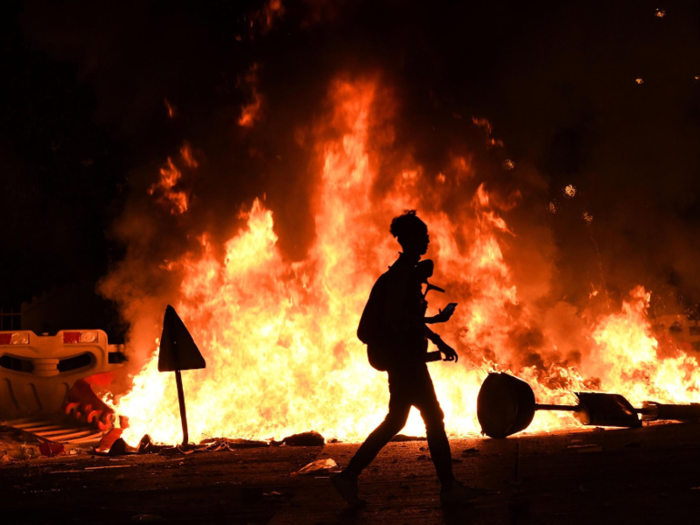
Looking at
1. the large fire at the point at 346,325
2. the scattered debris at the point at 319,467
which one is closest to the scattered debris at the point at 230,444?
the large fire at the point at 346,325

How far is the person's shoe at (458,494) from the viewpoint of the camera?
15.9 ft

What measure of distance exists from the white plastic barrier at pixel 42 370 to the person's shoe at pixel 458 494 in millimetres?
8936

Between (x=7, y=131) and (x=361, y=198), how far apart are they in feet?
28.3

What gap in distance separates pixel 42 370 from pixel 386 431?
29.7 ft

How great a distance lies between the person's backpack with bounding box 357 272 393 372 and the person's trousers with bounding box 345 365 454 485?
0.41ft

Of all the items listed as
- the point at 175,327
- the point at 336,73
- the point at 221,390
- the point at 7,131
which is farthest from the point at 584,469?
the point at 7,131

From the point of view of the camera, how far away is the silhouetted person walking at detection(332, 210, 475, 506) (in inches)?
192

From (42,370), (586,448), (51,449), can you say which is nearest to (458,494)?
(586,448)

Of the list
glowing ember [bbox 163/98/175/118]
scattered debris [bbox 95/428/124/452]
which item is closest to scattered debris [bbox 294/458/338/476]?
scattered debris [bbox 95/428/124/452]

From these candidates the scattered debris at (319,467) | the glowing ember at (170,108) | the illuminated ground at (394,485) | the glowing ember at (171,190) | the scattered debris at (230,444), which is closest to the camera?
the illuminated ground at (394,485)

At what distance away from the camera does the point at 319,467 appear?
22.8 feet

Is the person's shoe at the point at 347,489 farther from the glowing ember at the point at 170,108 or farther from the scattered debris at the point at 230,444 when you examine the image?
the glowing ember at the point at 170,108

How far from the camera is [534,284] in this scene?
14789mm

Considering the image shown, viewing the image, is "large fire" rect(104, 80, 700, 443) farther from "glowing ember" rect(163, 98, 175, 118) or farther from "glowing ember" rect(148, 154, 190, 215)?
"glowing ember" rect(163, 98, 175, 118)
